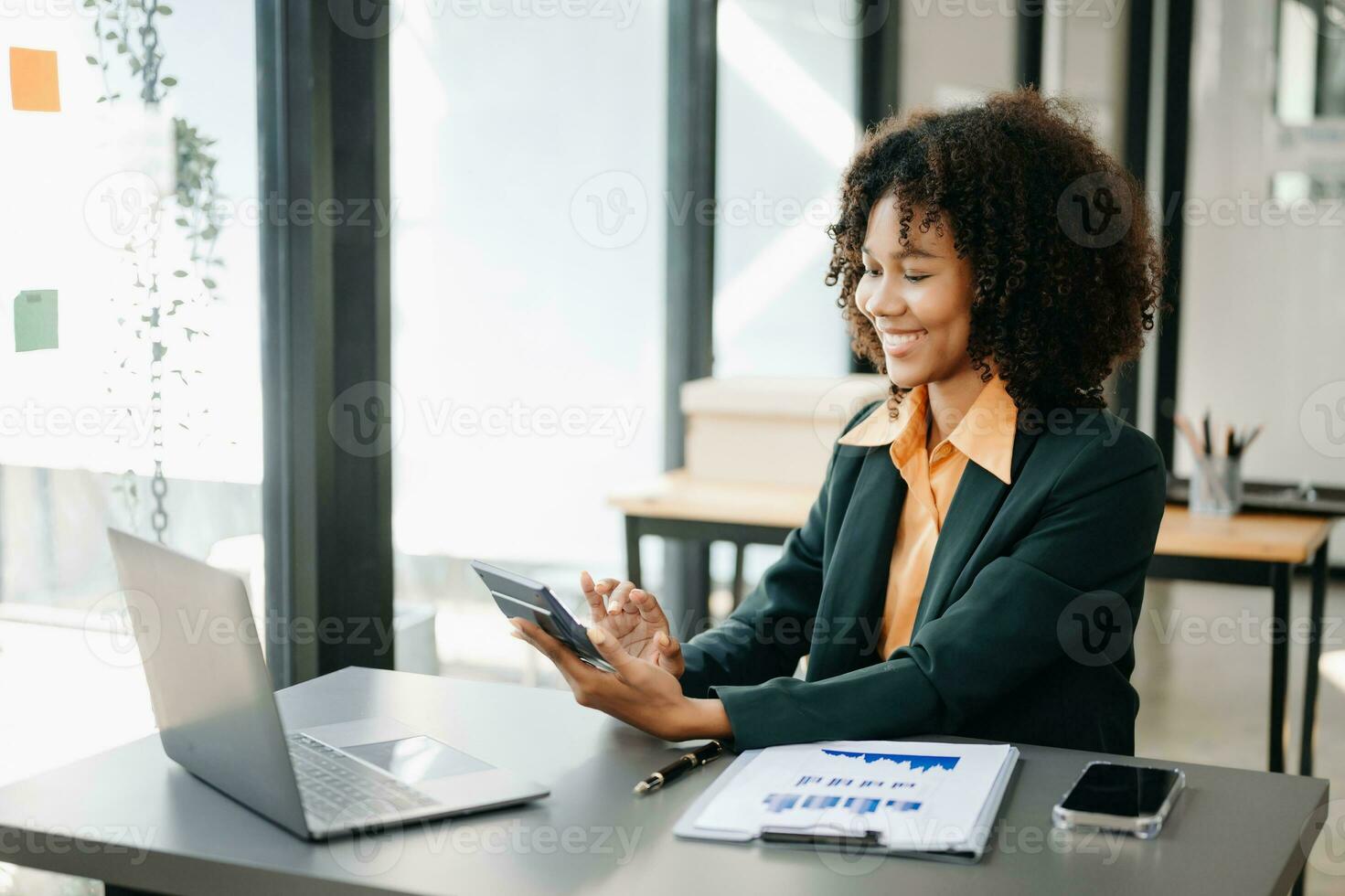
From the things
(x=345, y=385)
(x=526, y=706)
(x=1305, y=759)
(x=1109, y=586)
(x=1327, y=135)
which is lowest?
(x=1305, y=759)

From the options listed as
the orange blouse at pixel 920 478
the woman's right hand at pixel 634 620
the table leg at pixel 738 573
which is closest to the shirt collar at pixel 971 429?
the orange blouse at pixel 920 478

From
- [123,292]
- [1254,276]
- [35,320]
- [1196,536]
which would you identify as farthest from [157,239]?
[1254,276]

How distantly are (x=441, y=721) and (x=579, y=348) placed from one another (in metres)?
2.08

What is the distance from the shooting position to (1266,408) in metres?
5.48

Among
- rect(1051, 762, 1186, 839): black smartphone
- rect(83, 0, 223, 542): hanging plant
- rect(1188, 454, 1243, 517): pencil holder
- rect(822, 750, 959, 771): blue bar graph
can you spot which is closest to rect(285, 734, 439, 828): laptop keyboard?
rect(822, 750, 959, 771): blue bar graph

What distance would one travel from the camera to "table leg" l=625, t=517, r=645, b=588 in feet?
10.0

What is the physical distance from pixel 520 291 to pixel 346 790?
6.92 ft

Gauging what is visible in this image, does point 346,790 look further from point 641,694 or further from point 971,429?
point 971,429

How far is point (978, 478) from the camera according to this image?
1648mm

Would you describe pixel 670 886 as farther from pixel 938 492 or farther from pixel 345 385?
pixel 345 385

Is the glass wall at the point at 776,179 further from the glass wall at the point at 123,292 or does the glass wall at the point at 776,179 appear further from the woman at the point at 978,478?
the woman at the point at 978,478

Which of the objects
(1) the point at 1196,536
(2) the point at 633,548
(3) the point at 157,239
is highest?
(3) the point at 157,239

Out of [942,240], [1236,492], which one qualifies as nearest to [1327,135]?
[1236,492]

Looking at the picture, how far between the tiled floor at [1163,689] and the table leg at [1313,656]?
0.17m
